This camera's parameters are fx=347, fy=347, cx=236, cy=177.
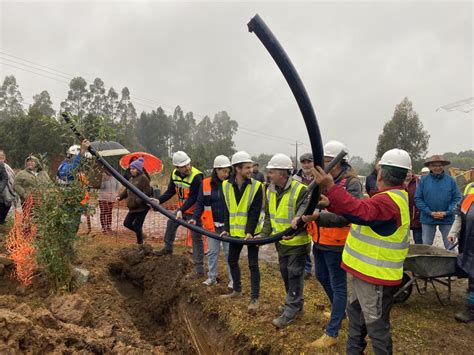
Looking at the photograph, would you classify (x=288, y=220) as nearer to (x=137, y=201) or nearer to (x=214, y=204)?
(x=214, y=204)

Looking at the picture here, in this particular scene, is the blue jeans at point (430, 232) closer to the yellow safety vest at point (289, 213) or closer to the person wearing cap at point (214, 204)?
the yellow safety vest at point (289, 213)

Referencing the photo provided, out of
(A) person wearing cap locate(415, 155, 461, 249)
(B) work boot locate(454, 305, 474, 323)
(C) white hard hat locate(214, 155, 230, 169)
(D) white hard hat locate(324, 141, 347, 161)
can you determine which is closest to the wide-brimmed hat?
(A) person wearing cap locate(415, 155, 461, 249)

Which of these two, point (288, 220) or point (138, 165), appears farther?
point (138, 165)

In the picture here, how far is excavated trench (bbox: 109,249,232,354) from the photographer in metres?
4.87

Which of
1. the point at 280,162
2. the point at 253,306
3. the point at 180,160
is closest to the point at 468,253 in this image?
the point at 280,162

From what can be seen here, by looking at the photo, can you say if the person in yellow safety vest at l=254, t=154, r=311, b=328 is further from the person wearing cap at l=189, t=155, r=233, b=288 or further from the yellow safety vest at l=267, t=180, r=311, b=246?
the person wearing cap at l=189, t=155, r=233, b=288

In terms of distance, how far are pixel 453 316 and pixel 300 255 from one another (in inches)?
98.1

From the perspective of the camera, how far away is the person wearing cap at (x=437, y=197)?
5824mm

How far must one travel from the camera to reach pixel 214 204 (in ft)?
18.2

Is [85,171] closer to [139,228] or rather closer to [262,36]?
[139,228]

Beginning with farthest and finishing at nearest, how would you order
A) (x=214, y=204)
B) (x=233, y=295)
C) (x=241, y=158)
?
1. (x=214, y=204)
2. (x=233, y=295)
3. (x=241, y=158)

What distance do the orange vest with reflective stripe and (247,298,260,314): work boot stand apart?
4.67 feet

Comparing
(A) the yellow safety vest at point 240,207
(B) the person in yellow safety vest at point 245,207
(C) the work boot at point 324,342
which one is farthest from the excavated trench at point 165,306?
(A) the yellow safety vest at point 240,207

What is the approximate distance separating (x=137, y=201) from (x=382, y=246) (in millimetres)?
5374
